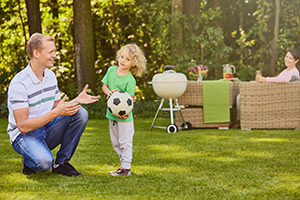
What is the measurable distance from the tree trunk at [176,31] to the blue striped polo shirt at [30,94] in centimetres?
540

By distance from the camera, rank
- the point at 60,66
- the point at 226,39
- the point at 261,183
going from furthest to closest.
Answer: the point at 226,39 → the point at 60,66 → the point at 261,183

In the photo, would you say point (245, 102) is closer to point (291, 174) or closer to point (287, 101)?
point (287, 101)

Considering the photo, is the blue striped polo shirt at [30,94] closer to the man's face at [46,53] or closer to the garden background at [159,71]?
the man's face at [46,53]

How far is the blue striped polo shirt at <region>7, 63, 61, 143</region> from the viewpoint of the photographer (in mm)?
2648

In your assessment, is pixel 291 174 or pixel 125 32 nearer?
pixel 291 174

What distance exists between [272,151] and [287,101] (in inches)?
64.5

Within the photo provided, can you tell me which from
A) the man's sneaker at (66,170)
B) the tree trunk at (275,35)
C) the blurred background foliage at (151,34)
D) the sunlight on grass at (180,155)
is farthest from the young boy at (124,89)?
the tree trunk at (275,35)

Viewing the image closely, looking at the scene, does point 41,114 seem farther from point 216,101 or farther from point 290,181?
point 216,101

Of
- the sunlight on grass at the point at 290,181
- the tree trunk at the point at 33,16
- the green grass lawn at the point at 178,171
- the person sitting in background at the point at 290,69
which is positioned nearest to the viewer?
the green grass lawn at the point at 178,171

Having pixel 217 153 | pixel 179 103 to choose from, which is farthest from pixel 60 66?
pixel 217 153

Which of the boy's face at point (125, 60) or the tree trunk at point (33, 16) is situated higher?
the tree trunk at point (33, 16)

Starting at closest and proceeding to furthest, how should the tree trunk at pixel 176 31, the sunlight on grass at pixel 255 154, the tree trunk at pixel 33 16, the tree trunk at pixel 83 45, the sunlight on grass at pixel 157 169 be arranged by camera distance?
the sunlight on grass at pixel 157 169
the sunlight on grass at pixel 255 154
the tree trunk at pixel 33 16
the tree trunk at pixel 83 45
the tree trunk at pixel 176 31

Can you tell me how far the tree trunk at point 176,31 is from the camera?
26.5ft

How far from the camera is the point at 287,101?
17.1 ft
